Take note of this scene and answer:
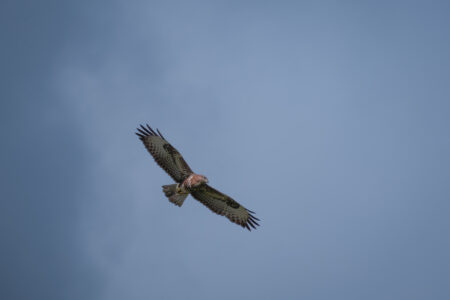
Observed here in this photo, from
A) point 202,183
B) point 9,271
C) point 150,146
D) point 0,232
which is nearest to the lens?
point 202,183

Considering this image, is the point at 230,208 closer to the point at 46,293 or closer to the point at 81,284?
the point at 46,293

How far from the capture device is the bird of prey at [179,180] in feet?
45.6

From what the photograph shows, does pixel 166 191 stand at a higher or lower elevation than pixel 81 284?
lower

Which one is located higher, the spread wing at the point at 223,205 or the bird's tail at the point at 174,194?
the spread wing at the point at 223,205

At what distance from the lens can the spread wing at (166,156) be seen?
45.9 feet

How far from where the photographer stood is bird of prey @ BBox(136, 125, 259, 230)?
1391 centimetres

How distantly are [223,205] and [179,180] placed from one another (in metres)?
1.57

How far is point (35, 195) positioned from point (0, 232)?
3290cm

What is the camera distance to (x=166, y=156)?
14.2 meters

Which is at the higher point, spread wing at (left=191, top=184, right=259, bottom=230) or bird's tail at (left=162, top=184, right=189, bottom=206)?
spread wing at (left=191, top=184, right=259, bottom=230)

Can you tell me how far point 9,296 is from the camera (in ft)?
395

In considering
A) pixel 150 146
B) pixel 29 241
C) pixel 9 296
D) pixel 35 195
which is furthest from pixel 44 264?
pixel 150 146

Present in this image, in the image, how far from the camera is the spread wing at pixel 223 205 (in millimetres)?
14180

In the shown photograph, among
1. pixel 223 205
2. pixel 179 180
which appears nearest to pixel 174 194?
pixel 179 180
